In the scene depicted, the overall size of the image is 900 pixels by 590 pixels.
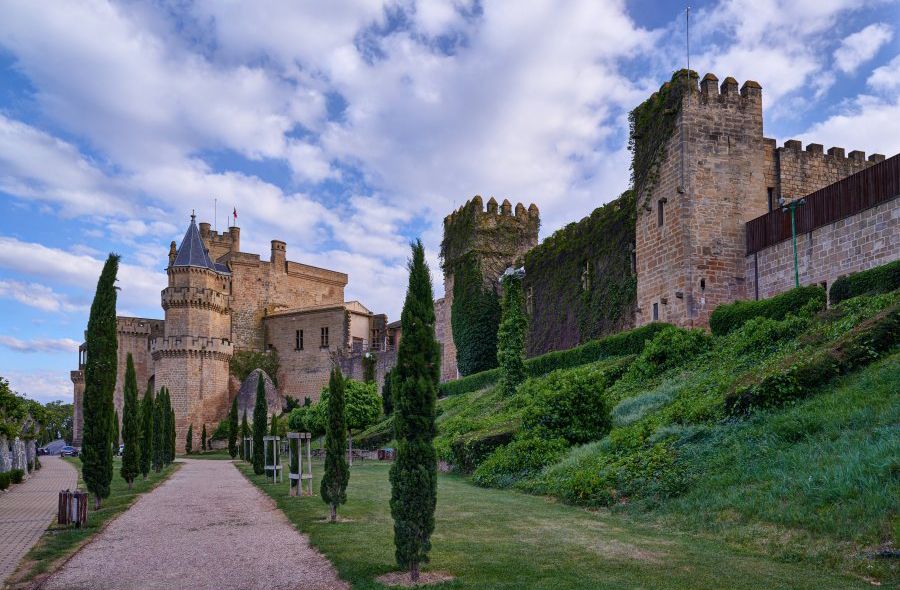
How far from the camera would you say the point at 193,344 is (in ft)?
171

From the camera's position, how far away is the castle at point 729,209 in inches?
789

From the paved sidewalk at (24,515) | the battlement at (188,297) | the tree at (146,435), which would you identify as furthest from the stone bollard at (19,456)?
the battlement at (188,297)

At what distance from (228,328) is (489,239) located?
2544 centimetres

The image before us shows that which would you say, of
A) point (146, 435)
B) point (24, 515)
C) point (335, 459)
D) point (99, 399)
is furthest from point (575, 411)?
point (146, 435)

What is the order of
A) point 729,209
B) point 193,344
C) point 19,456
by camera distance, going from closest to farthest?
point 729,209, point 19,456, point 193,344

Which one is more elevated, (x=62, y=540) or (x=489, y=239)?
(x=489, y=239)

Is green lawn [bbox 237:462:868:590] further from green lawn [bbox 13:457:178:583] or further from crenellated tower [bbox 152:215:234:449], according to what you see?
crenellated tower [bbox 152:215:234:449]

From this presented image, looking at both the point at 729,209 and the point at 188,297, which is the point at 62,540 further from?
the point at 188,297

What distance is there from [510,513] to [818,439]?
4.68 metres

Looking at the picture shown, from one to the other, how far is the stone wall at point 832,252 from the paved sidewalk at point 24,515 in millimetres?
19270

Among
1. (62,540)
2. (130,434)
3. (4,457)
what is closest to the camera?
(62,540)

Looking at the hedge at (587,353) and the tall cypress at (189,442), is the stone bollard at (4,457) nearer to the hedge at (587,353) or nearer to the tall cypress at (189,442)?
the hedge at (587,353)

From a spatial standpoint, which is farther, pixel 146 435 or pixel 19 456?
pixel 19 456

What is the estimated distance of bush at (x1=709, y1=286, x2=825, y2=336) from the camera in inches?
703
